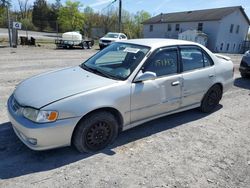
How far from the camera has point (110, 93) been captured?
10.9 ft

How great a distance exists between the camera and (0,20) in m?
47.9

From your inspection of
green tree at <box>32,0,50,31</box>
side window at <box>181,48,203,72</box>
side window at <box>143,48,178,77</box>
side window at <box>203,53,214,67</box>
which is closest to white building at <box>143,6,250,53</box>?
side window at <box>203,53,214,67</box>

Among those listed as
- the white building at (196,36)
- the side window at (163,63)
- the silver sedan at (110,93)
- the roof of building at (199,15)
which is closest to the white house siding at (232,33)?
the roof of building at (199,15)

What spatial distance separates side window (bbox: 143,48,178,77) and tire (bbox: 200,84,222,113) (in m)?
1.28

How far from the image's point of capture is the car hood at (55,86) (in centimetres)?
306

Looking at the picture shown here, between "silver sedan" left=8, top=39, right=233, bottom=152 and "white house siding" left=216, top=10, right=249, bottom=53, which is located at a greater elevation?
"white house siding" left=216, top=10, right=249, bottom=53

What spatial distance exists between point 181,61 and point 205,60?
2.76 ft

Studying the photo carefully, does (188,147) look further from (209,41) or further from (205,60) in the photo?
(209,41)

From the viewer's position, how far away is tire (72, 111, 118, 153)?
10.5 feet

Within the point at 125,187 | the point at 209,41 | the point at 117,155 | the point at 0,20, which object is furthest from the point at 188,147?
the point at 0,20

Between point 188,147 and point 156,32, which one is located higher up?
point 156,32

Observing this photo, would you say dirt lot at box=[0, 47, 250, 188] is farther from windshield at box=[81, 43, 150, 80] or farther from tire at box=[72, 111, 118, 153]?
windshield at box=[81, 43, 150, 80]

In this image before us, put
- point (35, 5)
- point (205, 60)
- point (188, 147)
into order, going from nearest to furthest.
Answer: point (188, 147) → point (205, 60) → point (35, 5)

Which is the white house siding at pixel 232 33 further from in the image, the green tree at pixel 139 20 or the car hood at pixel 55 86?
the car hood at pixel 55 86
